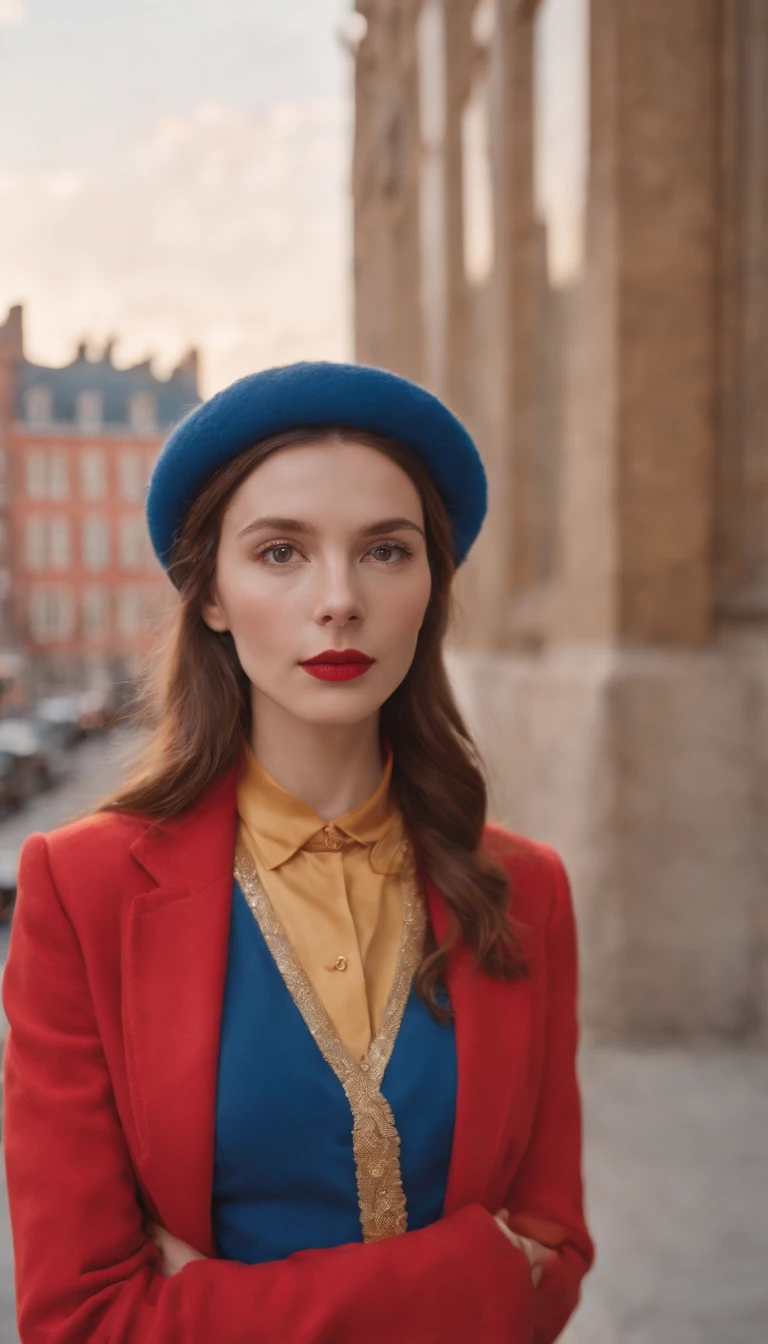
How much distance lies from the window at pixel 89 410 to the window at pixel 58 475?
2.05 meters

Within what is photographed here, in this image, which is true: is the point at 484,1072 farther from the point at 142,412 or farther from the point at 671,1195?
the point at 142,412

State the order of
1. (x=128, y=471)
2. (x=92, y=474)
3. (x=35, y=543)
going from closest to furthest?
(x=35, y=543), (x=92, y=474), (x=128, y=471)

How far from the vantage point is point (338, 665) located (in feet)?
4.85

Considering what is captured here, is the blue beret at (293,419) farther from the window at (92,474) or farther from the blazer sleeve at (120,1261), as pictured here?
the window at (92,474)

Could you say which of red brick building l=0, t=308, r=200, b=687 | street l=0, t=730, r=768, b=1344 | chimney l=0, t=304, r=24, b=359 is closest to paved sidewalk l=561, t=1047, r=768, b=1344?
street l=0, t=730, r=768, b=1344

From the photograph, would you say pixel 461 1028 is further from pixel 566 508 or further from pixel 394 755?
pixel 566 508

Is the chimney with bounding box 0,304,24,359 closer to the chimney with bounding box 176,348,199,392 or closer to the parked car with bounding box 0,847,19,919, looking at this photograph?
the parked car with bounding box 0,847,19,919

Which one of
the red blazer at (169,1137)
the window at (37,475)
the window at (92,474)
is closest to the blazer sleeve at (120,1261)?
the red blazer at (169,1137)

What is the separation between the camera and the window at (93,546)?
48.2 meters

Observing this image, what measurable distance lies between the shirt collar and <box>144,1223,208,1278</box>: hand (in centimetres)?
46

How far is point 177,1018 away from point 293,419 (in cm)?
75

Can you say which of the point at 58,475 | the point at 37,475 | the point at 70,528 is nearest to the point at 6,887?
the point at 70,528

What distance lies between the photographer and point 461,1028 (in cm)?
152

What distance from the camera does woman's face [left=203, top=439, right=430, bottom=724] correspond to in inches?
57.4
